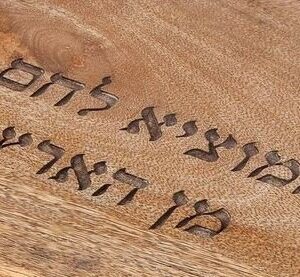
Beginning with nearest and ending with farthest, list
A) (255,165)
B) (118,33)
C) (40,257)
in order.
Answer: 1. (40,257)
2. (255,165)
3. (118,33)

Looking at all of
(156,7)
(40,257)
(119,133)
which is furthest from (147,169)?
(156,7)

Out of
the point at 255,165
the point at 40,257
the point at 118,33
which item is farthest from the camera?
the point at 118,33

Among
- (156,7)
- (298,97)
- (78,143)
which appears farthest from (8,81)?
(298,97)

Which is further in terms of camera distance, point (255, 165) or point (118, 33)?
point (118, 33)

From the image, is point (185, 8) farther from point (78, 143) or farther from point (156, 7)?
point (78, 143)

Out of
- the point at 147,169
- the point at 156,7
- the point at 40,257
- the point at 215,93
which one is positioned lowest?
the point at 40,257

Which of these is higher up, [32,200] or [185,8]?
[185,8]
